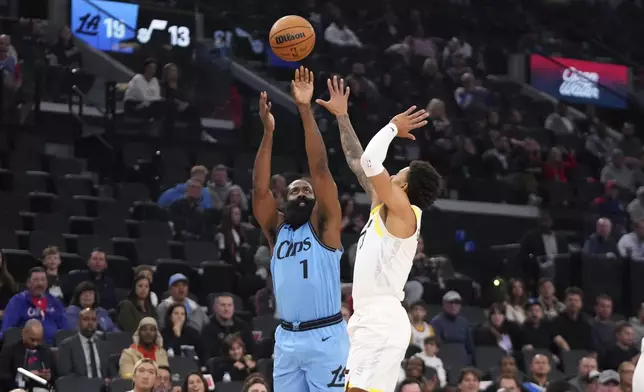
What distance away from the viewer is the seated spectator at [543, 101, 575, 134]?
73.9 ft

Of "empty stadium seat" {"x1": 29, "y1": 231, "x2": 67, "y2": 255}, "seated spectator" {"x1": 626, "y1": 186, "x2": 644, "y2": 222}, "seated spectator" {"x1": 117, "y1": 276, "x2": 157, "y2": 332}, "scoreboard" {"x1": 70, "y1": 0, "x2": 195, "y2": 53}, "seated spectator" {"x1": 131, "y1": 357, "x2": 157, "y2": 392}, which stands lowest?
"seated spectator" {"x1": 131, "y1": 357, "x2": 157, "y2": 392}

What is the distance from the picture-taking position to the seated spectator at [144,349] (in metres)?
12.5

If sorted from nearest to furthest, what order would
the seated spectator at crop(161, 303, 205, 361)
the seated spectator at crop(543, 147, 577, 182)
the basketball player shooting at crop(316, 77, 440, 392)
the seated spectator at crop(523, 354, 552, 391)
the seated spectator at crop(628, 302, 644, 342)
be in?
the basketball player shooting at crop(316, 77, 440, 392), the seated spectator at crop(161, 303, 205, 361), the seated spectator at crop(523, 354, 552, 391), the seated spectator at crop(628, 302, 644, 342), the seated spectator at crop(543, 147, 577, 182)

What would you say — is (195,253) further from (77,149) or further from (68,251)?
(77,149)

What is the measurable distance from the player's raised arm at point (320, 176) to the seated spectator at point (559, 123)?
13917 mm

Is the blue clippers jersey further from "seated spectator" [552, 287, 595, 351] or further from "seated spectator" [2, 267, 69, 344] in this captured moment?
"seated spectator" [552, 287, 595, 351]

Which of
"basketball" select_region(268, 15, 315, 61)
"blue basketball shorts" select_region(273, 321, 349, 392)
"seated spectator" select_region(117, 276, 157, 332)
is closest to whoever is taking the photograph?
"blue basketball shorts" select_region(273, 321, 349, 392)

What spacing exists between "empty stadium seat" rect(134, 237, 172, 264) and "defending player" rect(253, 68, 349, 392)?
6.64 metres

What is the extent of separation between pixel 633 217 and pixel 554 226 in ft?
4.06

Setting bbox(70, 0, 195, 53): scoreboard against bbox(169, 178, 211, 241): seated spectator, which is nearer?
bbox(169, 178, 211, 241): seated spectator

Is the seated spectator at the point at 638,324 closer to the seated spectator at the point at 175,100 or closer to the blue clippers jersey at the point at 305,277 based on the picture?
the seated spectator at the point at 175,100

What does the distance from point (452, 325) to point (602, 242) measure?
3520mm

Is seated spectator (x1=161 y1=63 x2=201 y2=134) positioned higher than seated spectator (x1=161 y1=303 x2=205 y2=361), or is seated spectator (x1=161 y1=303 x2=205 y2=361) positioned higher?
seated spectator (x1=161 y1=63 x2=201 y2=134)

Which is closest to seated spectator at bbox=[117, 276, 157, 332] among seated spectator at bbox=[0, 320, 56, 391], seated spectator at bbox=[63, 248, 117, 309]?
seated spectator at bbox=[63, 248, 117, 309]
